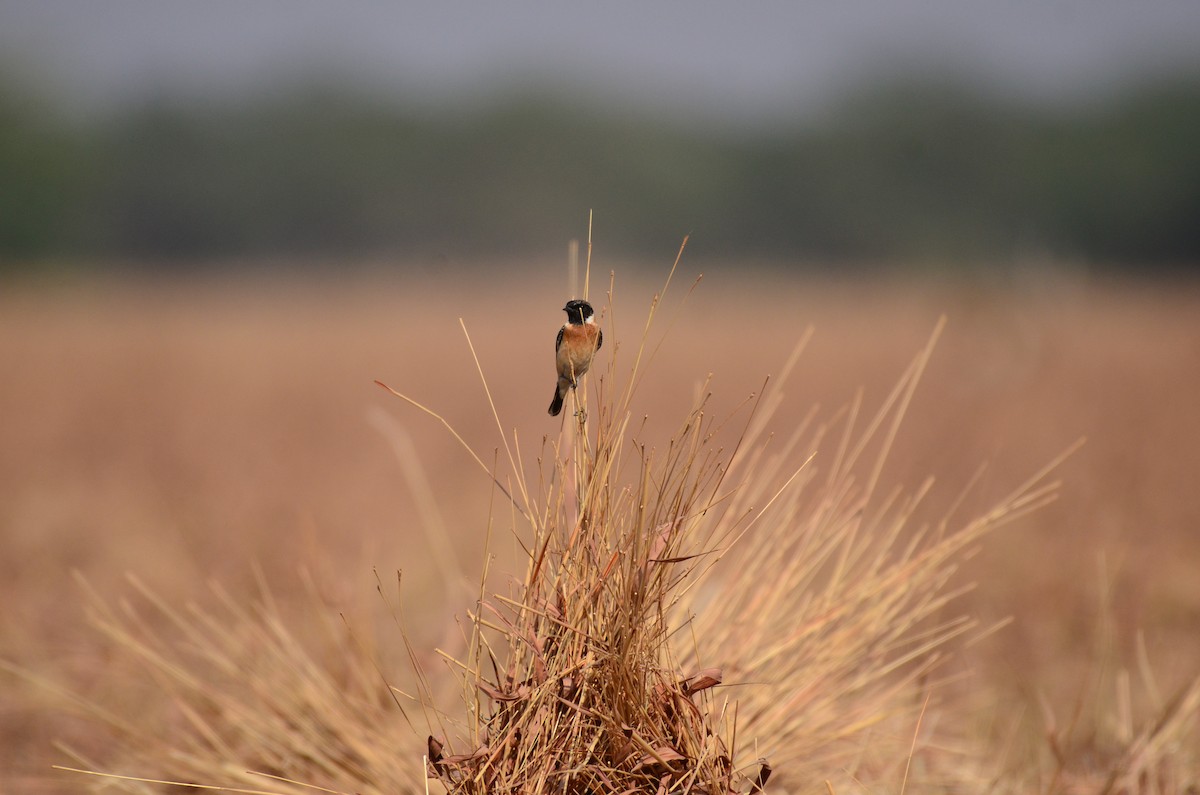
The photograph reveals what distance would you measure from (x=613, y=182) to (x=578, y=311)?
168 feet

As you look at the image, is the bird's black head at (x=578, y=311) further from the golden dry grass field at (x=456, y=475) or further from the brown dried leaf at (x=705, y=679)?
the brown dried leaf at (x=705, y=679)

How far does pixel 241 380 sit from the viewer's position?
41.3 feet

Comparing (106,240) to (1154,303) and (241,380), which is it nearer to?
(241,380)

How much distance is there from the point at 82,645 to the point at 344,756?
81.6 inches

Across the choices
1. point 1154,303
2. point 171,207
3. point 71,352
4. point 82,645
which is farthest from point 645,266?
point 82,645

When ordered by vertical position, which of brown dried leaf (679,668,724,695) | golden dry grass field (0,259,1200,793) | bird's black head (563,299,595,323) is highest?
bird's black head (563,299,595,323)

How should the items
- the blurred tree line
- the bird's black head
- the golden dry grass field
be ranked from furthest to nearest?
1. the blurred tree line
2. the golden dry grass field
3. the bird's black head

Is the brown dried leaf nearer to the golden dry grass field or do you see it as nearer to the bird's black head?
the golden dry grass field

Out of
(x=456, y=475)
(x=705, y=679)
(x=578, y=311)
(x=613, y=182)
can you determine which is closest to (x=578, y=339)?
(x=578, y=311)

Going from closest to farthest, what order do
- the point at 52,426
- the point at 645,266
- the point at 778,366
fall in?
1. the point at 52,426
2. the point at 778,366
3. the point at 645,266

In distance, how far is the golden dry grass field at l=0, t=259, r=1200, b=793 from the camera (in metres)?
3.27

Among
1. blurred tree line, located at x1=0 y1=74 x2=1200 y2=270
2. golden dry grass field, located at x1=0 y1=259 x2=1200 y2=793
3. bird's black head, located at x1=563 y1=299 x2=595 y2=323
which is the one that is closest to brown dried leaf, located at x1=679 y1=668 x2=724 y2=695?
golden dry grass field, located at x1=0 y1=259 x2=1200 y2=793

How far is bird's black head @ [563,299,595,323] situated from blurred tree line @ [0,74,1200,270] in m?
34.4

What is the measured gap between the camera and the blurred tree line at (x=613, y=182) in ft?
132
